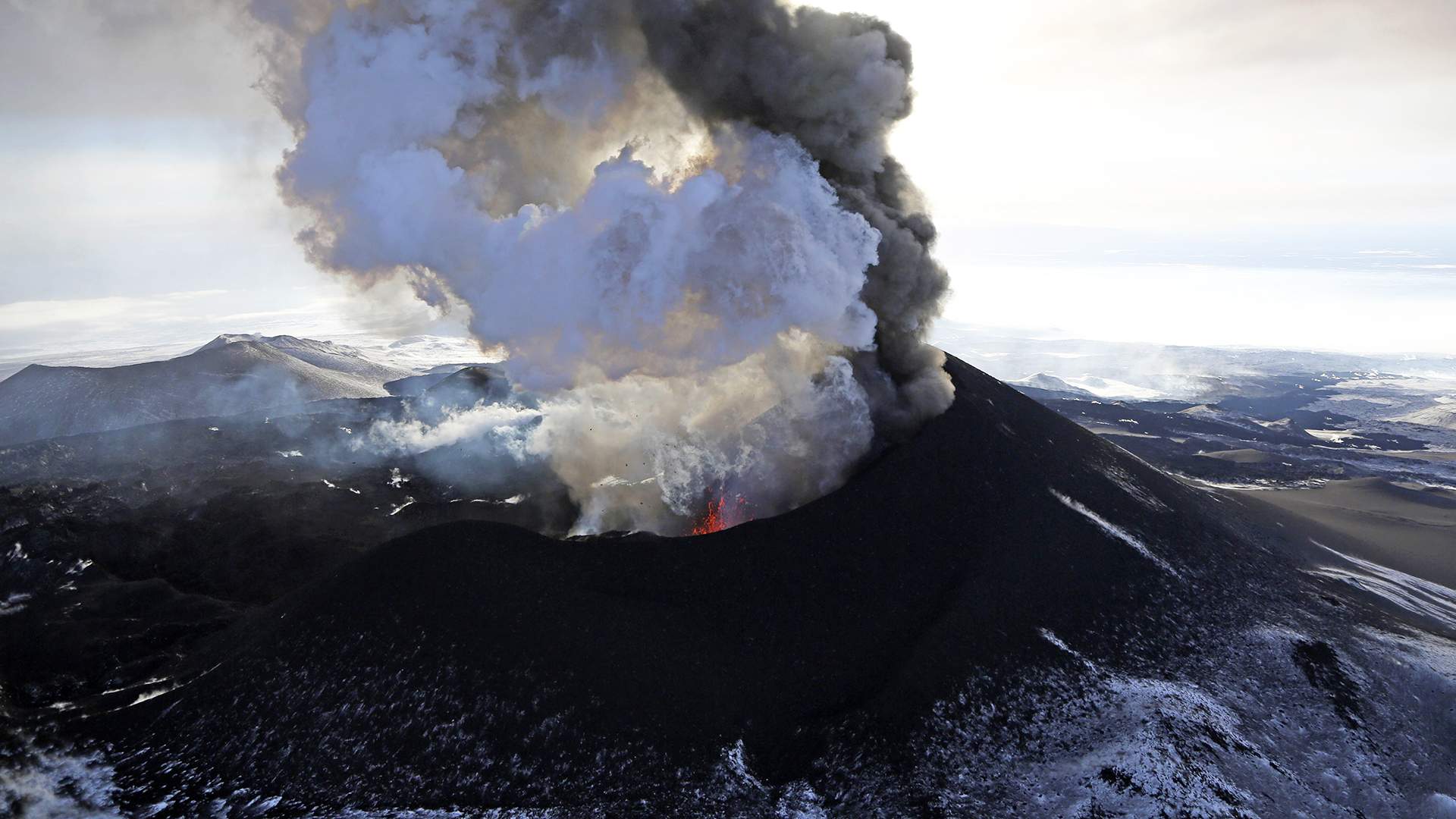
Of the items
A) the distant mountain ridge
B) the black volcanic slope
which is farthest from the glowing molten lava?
the distant mountain ridge

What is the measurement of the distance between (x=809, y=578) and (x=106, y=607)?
34509mm

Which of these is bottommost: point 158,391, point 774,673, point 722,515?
point 774,673

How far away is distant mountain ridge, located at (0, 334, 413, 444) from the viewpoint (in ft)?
298

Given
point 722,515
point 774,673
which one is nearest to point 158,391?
point 722,515

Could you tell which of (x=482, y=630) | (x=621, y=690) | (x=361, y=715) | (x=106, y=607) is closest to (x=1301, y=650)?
(x=621, y=690)

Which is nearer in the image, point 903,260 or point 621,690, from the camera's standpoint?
point 621,690

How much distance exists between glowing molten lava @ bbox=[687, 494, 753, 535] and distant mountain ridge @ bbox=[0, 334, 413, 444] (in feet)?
211

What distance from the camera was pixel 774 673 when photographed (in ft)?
102

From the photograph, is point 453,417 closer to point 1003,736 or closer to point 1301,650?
point 1003,736

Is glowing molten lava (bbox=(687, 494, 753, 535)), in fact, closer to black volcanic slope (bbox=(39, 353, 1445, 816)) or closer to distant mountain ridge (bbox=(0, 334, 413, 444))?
black volcanic slope (bbox=(39, 353, 1445, 816))

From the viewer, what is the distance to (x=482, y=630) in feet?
107

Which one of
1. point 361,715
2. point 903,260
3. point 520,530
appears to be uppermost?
point 903,260

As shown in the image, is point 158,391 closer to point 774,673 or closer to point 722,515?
point 722,515

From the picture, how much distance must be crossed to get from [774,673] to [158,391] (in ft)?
324
